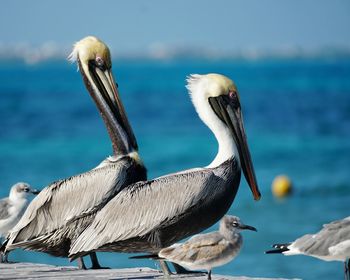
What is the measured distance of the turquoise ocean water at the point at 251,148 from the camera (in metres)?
14.0

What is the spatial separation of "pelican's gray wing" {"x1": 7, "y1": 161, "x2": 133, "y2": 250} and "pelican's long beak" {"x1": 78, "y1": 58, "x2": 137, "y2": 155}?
1.30 ft

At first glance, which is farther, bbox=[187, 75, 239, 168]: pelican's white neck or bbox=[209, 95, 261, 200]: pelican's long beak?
bbox=[209, 95, 261, 200]: pelican's long beak

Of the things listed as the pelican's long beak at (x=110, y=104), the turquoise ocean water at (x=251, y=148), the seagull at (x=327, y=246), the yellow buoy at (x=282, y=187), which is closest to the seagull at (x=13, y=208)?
the pelican's long beak at (x=110, y=104)

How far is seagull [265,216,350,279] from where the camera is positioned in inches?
253

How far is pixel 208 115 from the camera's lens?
707 cm

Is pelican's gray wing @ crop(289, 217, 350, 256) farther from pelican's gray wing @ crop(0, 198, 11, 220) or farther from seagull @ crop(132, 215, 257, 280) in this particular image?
pelican's gray wing @ crop(0, 198, 11, 220)

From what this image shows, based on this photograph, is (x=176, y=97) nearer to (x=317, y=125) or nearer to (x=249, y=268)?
(x=317, y=125)

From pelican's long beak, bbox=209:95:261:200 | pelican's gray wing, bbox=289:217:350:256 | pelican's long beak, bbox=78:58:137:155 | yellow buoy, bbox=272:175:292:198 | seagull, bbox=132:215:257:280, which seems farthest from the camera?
yellow buoy, bbox=272:175:292:198

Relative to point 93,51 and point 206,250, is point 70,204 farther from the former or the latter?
point 93,51

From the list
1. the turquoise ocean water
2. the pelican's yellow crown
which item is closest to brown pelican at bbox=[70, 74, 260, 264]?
the pelican's yellow crown

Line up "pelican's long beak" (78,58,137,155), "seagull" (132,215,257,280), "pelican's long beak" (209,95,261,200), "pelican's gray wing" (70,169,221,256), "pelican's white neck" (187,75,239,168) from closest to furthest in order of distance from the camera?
"seagull" (132,215,257,280) < "pelican's gray wing" (70,169,221,256) < "pelican's white neck" (187,75,239,168) < "pelican's long beak" (209,95,261,200) < "pelican's long beak" (78,58,137,155)

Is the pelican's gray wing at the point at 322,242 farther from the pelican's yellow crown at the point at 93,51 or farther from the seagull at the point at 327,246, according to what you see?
the pelican's yellow crown at the point at 93,51

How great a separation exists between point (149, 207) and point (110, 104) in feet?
4.75

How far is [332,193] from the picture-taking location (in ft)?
62.7
